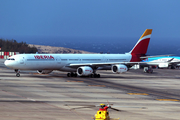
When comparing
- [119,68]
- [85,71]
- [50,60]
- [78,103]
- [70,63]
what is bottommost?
[78,103]

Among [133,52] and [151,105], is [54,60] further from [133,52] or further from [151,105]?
[151,105]

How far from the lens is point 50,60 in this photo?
61.2 meters

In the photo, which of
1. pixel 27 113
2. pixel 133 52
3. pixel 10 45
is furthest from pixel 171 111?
pixel 10 45

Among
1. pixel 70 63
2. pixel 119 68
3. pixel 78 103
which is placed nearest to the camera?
pixel 78 103

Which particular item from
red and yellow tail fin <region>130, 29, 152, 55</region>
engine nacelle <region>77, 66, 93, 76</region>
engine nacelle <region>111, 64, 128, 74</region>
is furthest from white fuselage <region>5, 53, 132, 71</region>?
red and yellow tail fin <region>130, 29, 152, 55</region>

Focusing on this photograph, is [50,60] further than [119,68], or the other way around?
[119,68]

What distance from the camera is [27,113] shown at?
2669 centimetres

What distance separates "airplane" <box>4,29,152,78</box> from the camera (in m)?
59.4

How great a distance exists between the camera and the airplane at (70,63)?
59406 mm

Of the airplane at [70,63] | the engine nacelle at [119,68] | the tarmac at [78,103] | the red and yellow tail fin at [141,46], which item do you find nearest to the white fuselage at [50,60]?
the airplane at [70,63]

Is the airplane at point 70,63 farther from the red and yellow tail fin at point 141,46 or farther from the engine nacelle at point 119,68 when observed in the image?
the red and yellow tail fin at point 141,46

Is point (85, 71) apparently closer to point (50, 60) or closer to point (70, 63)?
point (70, 63)

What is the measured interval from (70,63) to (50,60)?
149 inches

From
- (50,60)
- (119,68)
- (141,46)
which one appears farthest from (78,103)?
(141,46)
